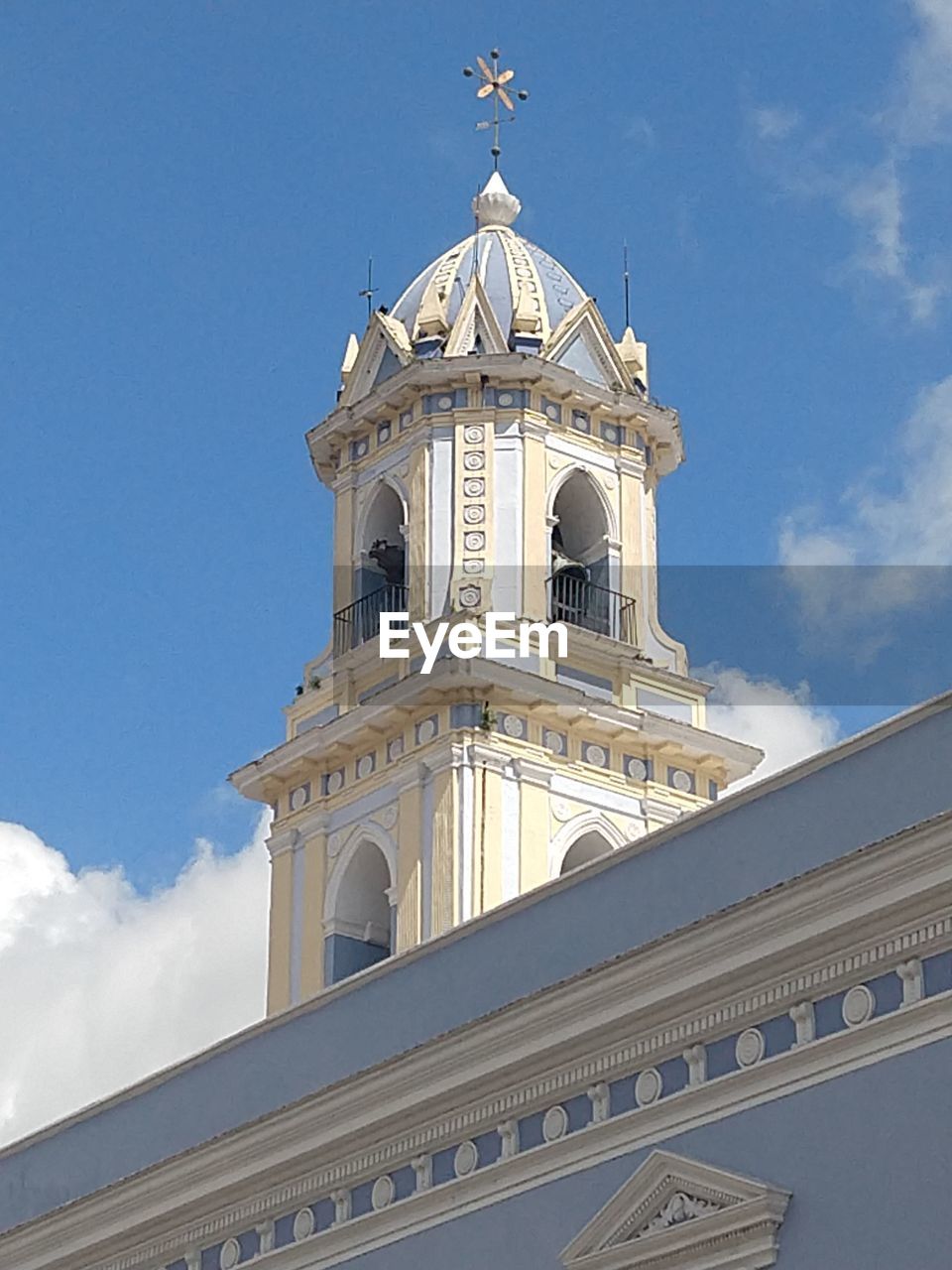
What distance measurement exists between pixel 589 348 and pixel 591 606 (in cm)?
239

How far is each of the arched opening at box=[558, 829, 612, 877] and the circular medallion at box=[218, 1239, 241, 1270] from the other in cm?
658

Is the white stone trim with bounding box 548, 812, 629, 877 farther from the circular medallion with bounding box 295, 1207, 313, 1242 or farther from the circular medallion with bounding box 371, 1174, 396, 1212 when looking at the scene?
the circular medallion with bounding box 371, 1174, 396, 1212

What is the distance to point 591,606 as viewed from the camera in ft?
75.8

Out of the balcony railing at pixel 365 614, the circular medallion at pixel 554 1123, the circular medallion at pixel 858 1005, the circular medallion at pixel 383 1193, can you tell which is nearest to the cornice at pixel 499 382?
the balcony railing at pixel 365 614

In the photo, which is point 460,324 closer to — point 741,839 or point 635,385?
point 635,385

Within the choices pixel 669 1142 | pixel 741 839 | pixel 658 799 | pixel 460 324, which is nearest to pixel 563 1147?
pixel 669 1142

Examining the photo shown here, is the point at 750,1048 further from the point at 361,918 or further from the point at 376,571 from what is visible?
the point at 376,571

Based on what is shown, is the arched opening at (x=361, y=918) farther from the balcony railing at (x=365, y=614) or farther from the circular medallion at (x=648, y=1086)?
the circular medallion at (x=648, y=1086)

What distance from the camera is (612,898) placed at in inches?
564

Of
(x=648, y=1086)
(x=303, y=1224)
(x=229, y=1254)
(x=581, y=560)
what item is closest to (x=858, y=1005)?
(x=648, y=1086)

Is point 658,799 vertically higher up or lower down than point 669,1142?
higher up

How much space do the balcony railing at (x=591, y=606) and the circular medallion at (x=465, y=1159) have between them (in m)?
8.73

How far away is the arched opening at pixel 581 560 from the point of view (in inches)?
904

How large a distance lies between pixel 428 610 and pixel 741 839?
9.04 metres
